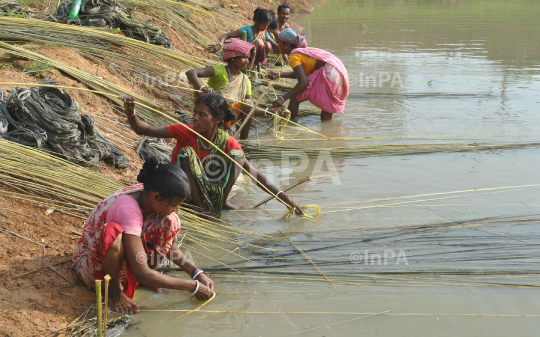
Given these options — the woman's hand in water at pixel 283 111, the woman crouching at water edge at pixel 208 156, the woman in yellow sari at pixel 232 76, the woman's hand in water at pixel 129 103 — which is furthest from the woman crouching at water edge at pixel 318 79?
the woman's hand in water at pixel 129 103

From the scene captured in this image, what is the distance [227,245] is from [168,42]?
416 centimetres

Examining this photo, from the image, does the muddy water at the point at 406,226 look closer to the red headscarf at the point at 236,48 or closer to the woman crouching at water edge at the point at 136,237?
the woman crouching at water edge at the point at 136,237

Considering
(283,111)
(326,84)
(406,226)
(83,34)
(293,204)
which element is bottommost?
(406,226)

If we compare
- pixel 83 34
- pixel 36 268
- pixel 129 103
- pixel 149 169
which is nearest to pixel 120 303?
pixel 36 268

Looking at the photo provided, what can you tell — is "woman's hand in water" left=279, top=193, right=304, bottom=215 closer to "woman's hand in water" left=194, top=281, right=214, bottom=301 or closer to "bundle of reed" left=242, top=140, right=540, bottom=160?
"woman's hand in water" left=194, top=281, right=214, bottom=301

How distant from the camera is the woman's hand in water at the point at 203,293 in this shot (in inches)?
98.9

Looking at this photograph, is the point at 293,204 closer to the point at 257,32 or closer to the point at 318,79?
the point at 318,79

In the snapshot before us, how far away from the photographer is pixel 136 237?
227cm

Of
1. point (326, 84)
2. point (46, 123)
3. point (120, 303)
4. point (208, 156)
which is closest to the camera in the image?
point (120, 303)

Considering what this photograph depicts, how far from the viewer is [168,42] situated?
21.6 feet

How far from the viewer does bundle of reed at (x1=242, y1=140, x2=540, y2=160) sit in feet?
16.0

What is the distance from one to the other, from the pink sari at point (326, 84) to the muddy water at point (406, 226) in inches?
12.9

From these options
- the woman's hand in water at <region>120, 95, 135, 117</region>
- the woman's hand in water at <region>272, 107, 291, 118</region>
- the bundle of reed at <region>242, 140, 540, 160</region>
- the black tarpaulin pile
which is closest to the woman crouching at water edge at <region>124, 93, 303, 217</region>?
the woman's hand in water at <region>120, 95, 135, 117</region>

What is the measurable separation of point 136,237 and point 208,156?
1395 mm
